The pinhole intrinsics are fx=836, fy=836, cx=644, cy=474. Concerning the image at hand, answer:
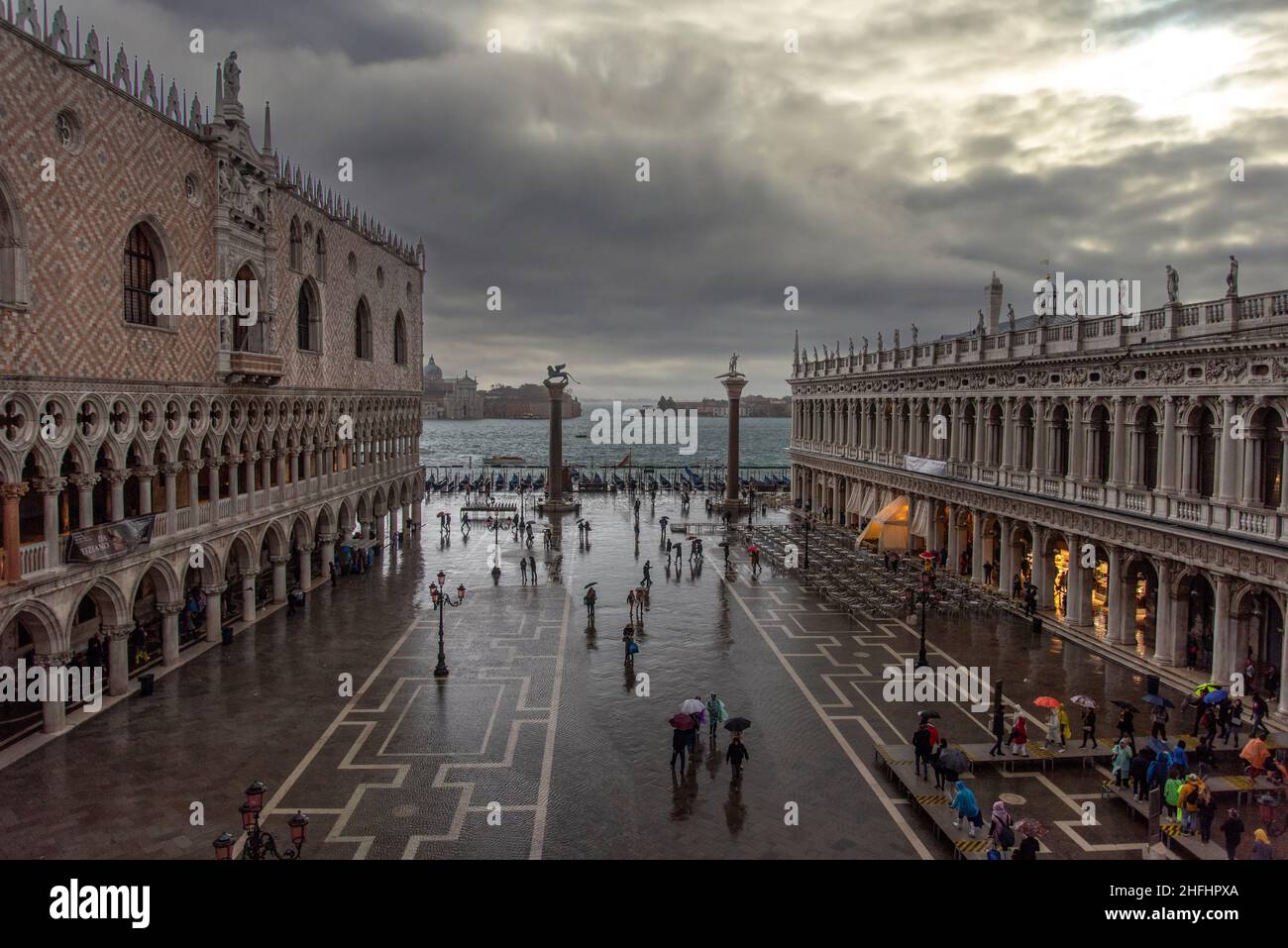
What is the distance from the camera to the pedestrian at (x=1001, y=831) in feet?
46.8

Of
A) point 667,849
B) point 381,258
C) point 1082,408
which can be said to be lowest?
point 667,849

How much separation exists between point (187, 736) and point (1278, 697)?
92.1 feet

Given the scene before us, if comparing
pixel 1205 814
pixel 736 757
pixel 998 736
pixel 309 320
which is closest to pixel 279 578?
pixel 309 320

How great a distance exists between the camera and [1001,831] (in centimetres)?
1436

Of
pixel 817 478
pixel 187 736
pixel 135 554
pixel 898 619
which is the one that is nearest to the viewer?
pixel 187 736

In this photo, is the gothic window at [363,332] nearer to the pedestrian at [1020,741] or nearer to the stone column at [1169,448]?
the stone column at [1169,448]

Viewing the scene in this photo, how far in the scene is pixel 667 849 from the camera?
1536 centimetres

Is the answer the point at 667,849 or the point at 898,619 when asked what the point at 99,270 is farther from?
the point at 898,619

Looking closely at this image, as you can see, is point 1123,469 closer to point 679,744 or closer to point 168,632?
point 679,744

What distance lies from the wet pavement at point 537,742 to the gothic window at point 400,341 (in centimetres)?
2342

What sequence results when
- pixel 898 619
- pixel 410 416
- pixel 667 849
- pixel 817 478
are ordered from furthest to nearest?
1. pixel 817 478
2. pixel 410 416
3. pixel 898 619
4. pixel 667 849

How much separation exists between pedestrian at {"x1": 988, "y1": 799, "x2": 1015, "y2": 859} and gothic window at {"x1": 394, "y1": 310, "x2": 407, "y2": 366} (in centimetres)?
4595

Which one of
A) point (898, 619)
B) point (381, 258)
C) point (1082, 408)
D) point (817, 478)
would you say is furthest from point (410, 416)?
point (1082, 408)

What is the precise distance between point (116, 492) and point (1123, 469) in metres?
31.2
